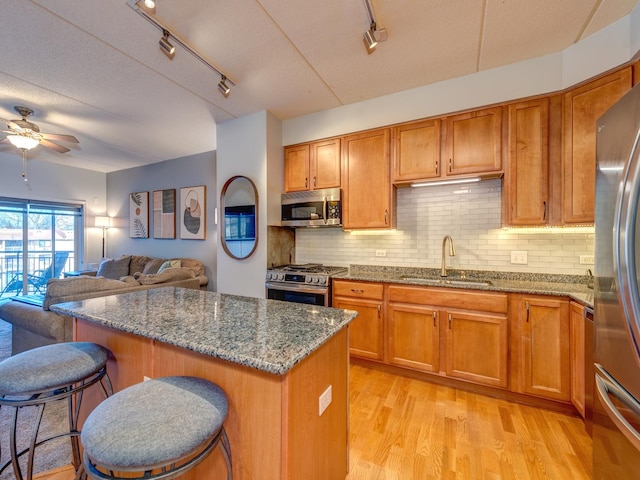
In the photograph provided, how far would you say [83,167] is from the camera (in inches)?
223

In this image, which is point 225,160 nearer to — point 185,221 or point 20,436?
point 185,221

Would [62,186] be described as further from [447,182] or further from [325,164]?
[447,182]

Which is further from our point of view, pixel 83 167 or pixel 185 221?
pixel 83 167

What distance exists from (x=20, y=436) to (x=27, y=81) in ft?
9.77

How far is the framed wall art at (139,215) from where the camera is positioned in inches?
214

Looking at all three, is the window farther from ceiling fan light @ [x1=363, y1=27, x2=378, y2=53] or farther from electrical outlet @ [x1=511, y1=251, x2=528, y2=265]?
electrical outlet @ [x1=511, y1=251, x2=528, y2=265]

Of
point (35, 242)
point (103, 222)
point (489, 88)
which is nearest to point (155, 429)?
point (489, 88)

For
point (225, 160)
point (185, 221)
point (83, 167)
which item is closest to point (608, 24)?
point (225, 160)

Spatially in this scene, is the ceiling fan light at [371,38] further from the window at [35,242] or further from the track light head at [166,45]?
the window at [35,242]

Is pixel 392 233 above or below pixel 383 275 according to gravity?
above

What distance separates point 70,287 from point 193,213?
2.65m

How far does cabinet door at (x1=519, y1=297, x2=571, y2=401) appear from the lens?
1.94 m

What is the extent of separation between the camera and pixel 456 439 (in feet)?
5.73

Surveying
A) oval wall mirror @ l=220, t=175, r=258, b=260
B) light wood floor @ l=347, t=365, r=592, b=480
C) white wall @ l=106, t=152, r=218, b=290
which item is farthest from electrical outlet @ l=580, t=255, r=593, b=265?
white wall @ l=106, t=152, r=218, b=290
